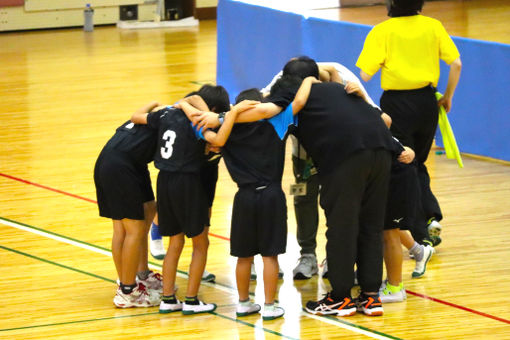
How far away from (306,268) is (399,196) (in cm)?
73

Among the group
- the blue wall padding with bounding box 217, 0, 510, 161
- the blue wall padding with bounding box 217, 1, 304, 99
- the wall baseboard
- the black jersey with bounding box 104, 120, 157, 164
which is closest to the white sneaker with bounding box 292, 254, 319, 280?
the black jersey with bounding box 104, 120, 157, 164

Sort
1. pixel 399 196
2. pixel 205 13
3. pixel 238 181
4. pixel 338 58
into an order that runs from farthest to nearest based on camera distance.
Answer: pixel 205 13
pixel 338 58
pixel 399 196
pixel 238 181

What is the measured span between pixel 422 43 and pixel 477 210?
1.61m

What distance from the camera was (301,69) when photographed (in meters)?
4.73

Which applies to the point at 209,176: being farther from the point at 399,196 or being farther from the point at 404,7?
the point at 404,7

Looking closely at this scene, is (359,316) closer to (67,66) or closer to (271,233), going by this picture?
(271,233)

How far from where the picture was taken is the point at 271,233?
4.68 m

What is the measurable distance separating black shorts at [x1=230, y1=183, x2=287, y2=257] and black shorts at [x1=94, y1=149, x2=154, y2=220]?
0.56m

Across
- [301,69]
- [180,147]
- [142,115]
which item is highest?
[301,69]

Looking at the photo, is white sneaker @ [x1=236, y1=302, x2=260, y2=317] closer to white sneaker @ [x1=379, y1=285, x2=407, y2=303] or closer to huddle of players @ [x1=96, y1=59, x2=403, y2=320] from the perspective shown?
huddle of players @ [x1=96, y1=59, x2=403, y2=320]

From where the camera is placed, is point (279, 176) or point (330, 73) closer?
point (279, 176)

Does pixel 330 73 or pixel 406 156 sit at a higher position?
pixel 330 73

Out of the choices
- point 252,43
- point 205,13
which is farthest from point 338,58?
point 205,13

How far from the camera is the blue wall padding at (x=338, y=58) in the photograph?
25.0 feet
